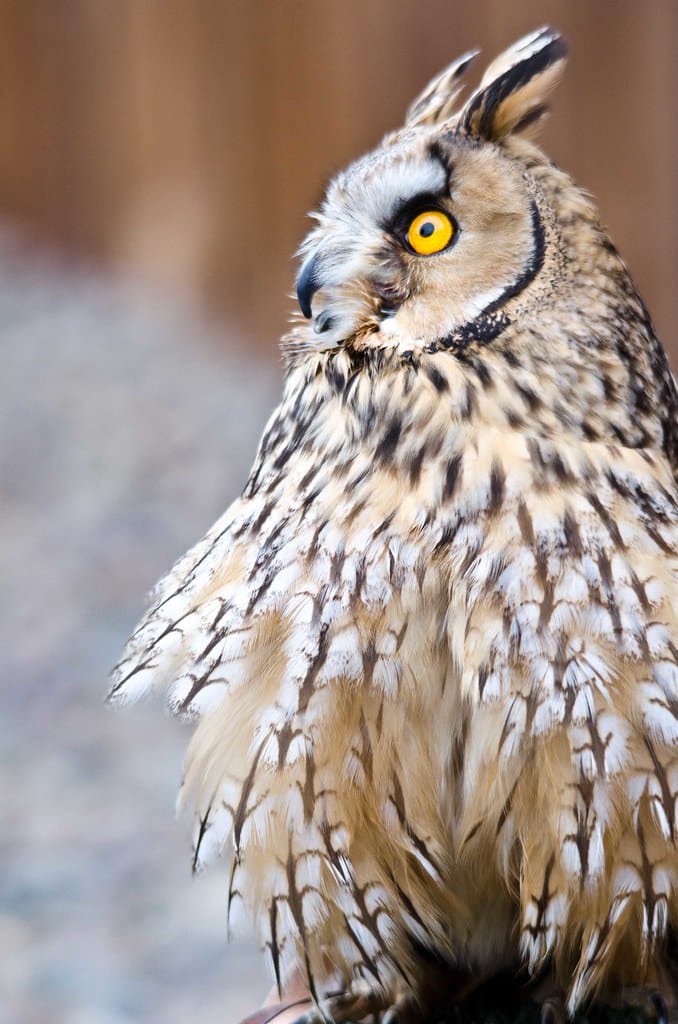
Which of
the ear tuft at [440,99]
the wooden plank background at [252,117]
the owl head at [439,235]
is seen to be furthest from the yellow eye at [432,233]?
the wooden plank background at [252,117]

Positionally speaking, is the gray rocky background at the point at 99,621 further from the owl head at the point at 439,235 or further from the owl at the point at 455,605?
the owl head at the point at 439,235

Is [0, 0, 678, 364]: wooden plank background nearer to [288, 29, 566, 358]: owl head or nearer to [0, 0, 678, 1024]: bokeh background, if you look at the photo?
[0, 0, 678, 1024]: bokeh background

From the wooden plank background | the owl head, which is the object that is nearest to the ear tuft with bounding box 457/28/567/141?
the owl head

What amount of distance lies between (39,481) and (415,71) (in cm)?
161

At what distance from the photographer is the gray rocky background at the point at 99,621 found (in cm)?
243

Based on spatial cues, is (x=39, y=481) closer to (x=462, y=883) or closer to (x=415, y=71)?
(x=415, y=71)

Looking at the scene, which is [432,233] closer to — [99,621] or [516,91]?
[516,91]

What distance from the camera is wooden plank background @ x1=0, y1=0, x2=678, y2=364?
8.51 feet

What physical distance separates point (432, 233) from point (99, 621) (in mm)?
2246

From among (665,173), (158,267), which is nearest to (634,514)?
(665,173)

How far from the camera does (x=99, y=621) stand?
3.12m

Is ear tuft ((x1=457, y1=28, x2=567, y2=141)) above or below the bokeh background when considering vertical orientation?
below

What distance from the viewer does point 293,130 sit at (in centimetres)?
295

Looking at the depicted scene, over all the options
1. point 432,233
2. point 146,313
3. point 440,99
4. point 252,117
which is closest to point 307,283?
point 432,233
